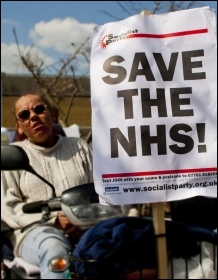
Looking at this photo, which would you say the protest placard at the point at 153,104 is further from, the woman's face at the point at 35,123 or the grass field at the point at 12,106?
the grass field at the point at 12,106

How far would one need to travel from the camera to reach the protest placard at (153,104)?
4.38ft

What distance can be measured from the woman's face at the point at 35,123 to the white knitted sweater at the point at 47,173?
2 cm

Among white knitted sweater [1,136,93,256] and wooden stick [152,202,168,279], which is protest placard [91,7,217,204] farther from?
wooden stick [152,202,168,279]

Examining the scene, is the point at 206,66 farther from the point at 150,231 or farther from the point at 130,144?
the point at 150,231

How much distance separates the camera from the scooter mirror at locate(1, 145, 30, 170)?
1342 millimetres

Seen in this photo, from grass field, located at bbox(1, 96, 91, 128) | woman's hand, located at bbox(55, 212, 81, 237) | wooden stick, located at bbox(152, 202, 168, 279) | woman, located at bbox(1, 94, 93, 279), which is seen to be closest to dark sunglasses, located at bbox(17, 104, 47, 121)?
woman, located at bbox(1, 94, 93, 279)

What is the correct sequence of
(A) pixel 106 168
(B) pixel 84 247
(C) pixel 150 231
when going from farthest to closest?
(C) pixel 150 231 < (B) pixel 84 247 < (A) pixel 106 168

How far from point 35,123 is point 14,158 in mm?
89

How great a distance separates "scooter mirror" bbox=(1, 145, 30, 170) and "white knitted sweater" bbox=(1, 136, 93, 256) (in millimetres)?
40

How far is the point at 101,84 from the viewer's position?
4.40ft

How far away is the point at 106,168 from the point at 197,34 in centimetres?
32

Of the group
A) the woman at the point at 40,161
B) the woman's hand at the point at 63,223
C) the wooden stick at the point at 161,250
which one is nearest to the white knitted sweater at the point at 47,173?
the woman at the point at 40,161

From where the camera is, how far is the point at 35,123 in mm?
1382

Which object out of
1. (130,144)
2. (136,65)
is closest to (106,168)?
(130,144)
